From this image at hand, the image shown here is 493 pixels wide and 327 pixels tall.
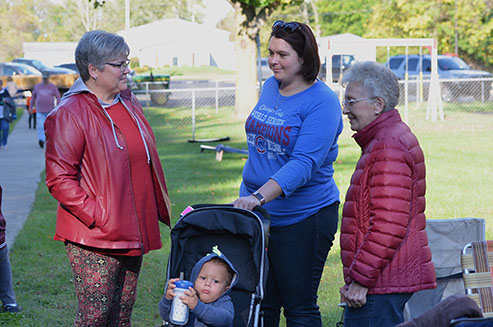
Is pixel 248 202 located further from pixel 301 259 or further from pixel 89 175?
pixel 89 175

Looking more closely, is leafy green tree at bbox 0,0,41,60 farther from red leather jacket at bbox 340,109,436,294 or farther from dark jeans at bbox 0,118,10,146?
red leather jacket at bbox 340,109,436,294

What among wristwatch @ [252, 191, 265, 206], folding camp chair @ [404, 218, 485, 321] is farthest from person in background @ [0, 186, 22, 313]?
folding camp chair @ [404, 218, 485, 321]

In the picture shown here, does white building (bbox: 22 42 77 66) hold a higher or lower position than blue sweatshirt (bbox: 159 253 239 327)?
higher

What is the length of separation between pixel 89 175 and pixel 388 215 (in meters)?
1.71

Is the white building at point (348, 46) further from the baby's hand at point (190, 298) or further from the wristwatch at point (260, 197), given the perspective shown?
the baby's hand at point (190, 298)

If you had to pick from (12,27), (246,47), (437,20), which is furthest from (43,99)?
(12,27)

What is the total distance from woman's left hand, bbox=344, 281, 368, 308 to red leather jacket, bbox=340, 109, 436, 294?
0.12ft

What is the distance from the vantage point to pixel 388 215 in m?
3.56

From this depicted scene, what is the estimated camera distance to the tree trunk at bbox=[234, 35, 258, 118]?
79.9 feet

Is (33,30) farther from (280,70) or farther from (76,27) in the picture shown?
(280,70)

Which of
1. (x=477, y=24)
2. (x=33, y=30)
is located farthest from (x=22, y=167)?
(x=33, y=30)

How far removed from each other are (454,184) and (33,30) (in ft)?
415

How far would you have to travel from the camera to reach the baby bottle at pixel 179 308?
3.93m

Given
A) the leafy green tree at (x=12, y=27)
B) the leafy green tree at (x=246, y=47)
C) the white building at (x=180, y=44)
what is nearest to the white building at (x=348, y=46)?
the leafy green tree at (x=246, y=47)
